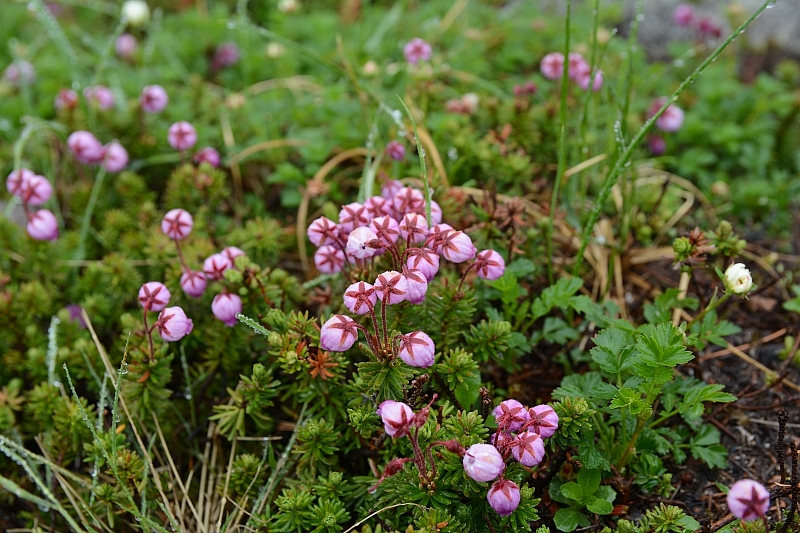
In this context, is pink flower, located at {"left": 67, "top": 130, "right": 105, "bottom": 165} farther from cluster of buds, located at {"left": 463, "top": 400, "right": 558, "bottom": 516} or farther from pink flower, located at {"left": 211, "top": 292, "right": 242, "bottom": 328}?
cluster of buds, located at {"left": 463, "top": 400, "right": 558, "bottom": 516}

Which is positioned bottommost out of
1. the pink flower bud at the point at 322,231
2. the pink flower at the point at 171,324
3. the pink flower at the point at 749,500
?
the pink flower at the point at 171,324

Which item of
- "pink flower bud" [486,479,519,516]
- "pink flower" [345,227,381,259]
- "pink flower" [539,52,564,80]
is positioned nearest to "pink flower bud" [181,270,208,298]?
"pink flower" [345,227,381,259]

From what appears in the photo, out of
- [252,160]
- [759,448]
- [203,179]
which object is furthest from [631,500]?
[252,160]

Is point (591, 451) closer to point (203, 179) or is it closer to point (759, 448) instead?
point (759, 448)

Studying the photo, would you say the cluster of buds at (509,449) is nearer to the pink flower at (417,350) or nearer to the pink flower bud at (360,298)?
the pink flower at (417,350)

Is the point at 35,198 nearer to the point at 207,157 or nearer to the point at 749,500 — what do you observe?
the point at 207,157

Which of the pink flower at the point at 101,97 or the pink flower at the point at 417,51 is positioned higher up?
the pink flower at the point at 417,51

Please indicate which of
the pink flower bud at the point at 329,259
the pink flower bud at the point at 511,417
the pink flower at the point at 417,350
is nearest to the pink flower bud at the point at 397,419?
the pink flower at the point at 417,350

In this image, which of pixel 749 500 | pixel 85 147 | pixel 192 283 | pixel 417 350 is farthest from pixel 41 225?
pixel 749 500
